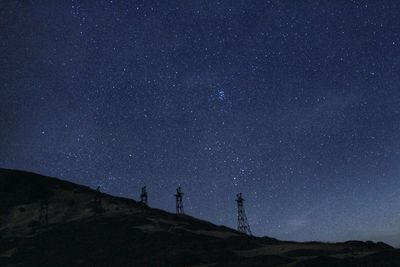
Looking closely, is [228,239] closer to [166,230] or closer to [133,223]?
[166,230]

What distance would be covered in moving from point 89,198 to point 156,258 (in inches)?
1733

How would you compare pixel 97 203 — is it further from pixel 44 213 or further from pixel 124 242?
pixel 124 242

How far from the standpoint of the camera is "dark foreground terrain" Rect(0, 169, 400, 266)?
2233 inches

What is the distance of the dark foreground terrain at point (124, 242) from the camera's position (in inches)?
2233

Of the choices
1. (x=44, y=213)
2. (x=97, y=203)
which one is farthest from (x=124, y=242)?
(x=44, y=213)

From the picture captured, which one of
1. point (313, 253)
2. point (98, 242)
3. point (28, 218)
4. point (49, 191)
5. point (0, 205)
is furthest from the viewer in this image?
point (49, 191)

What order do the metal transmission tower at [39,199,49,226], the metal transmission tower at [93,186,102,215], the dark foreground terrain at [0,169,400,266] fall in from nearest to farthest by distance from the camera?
the dark foreground terrain at [0,169,400,266] → the metal transmission tower at [39,199,49,226] → the metal transmission tower at [93,186,102,215]

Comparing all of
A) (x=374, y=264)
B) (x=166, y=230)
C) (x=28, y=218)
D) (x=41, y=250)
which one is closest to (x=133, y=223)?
(x=166, y=230)

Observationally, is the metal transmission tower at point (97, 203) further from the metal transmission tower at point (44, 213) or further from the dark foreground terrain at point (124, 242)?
the metal transmission tower at point (44, 213)

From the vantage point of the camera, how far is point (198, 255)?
198 ft

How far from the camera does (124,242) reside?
73.4 metres

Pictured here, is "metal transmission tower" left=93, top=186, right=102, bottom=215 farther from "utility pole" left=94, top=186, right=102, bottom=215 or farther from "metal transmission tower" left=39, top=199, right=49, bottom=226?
"metal transmission tower" left=39, top=199, right=49, bottom=226

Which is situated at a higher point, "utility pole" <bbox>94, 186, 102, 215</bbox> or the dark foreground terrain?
"utility pole" <bbox>94, 186, 102, 215</bbox>

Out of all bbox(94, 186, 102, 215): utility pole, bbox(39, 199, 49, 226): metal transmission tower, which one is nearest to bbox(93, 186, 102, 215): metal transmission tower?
bbox(94, 186, 102, 215): utility pole
